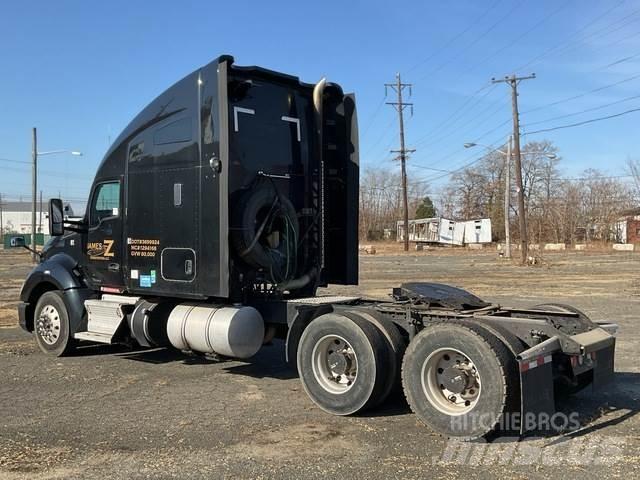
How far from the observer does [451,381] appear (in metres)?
5.31

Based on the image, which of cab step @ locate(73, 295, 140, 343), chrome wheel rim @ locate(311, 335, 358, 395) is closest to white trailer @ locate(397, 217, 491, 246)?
cab step @ locate(73, 295, 140, 343)

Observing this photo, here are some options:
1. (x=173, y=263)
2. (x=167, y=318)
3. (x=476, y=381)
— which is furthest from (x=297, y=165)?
(x=476, y=381)

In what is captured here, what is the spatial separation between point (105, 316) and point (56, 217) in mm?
1684

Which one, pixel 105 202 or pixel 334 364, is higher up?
pixel 105 202

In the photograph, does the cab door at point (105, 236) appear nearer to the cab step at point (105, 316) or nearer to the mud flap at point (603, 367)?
the cab step at point (105, 316)

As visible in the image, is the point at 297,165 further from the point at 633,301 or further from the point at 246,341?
the point at 633,301

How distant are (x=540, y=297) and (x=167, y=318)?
1215 centimetres

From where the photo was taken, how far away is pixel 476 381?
5.23m

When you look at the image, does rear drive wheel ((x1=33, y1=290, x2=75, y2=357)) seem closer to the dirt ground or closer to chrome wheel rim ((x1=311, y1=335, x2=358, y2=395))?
the dirt ground

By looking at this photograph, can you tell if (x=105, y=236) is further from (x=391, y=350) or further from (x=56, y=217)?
(x=391, y=350)

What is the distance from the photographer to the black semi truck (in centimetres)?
528

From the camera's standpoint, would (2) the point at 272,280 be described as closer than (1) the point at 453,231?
Yes

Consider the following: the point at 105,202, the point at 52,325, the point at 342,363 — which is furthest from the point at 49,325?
the point at 342,363

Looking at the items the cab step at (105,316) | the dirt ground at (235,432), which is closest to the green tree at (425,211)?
the dirt ground at (235,432)
